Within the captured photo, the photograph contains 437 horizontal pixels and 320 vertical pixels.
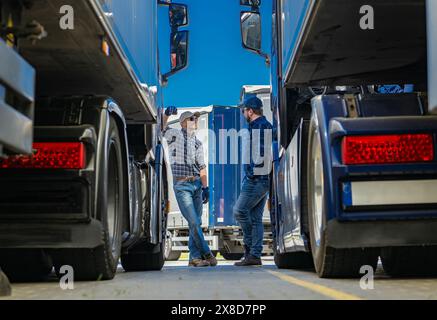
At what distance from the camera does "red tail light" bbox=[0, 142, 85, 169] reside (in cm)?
474

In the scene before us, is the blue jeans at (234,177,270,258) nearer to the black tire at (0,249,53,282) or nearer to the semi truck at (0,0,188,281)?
the semi truck at (0,0,188,281)

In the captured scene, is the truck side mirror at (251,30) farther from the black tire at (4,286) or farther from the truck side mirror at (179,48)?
the black tire at (4,286)

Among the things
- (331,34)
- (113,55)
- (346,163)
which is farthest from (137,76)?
(346,163)

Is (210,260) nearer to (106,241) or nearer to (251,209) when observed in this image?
(251,209)

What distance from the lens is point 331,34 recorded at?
5547 millimetres

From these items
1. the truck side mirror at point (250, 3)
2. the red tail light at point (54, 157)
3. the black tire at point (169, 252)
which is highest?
the truck side mirror at point (250, 3)

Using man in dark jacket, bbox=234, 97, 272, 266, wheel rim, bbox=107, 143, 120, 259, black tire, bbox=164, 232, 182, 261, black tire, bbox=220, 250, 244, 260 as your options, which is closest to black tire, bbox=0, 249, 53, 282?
wheel rim, bbox=107, 143, 120, 259

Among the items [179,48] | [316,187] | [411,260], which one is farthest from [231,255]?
[411,260]

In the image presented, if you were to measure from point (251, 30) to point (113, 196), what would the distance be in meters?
3.48

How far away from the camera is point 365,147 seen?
464 centimetres

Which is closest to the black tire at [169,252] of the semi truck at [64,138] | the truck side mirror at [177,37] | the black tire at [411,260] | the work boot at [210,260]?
the work boot at [210,260]

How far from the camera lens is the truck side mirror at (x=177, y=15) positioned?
895 centimetres

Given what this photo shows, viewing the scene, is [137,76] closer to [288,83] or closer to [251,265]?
[288,83]
